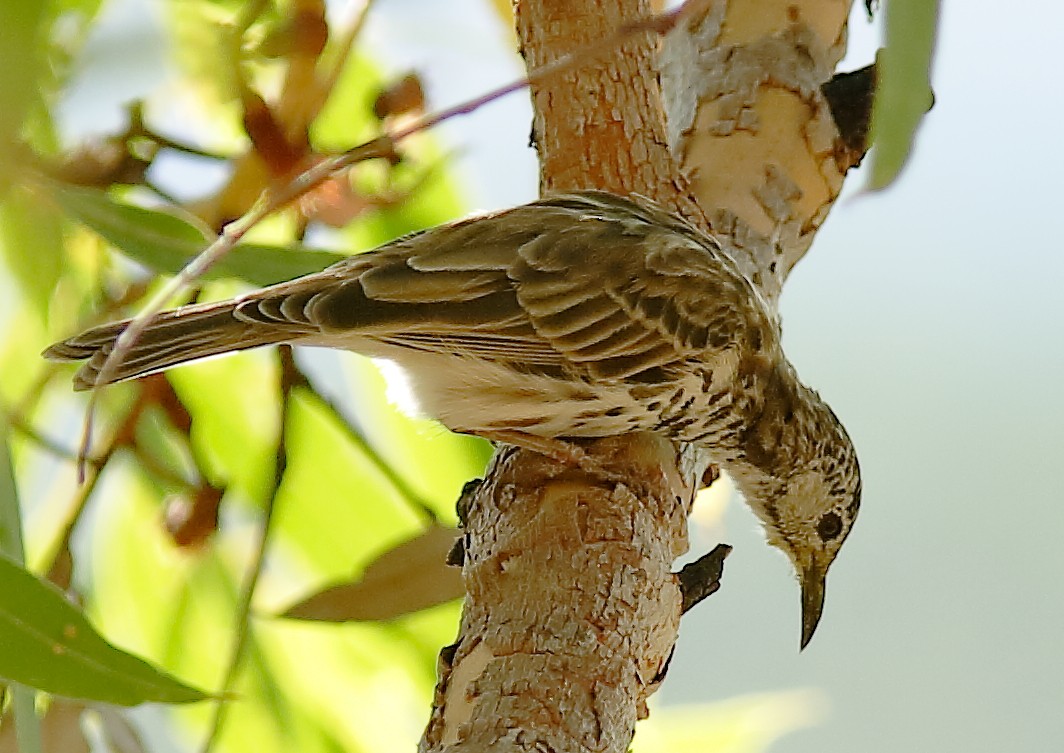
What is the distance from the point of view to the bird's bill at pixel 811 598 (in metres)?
1.81

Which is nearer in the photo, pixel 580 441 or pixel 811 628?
pixel 580 441

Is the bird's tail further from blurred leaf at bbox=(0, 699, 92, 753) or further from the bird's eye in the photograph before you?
the bird's eye

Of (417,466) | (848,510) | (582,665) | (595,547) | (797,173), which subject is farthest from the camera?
(417,466)

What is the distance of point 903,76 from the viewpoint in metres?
0.56

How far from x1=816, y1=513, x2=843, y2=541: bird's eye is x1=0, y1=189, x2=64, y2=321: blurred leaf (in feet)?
3.37

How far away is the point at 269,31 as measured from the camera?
1.44 m

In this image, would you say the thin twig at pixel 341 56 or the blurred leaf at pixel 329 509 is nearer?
the thin twig at pixel 341 56

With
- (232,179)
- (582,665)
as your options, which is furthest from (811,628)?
(232,179)

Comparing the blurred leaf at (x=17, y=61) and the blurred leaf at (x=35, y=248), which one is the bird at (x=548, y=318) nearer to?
the blurred leaf at (x=35, y=248)

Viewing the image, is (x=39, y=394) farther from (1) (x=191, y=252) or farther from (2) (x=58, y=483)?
(1) (x=191, y=252)

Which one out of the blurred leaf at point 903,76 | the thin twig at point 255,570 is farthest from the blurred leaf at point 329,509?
the blurred leaf at point 903,76

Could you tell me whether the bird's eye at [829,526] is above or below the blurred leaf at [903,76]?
above

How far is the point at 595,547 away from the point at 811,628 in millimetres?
755

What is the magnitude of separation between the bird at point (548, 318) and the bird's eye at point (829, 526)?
288 mm
